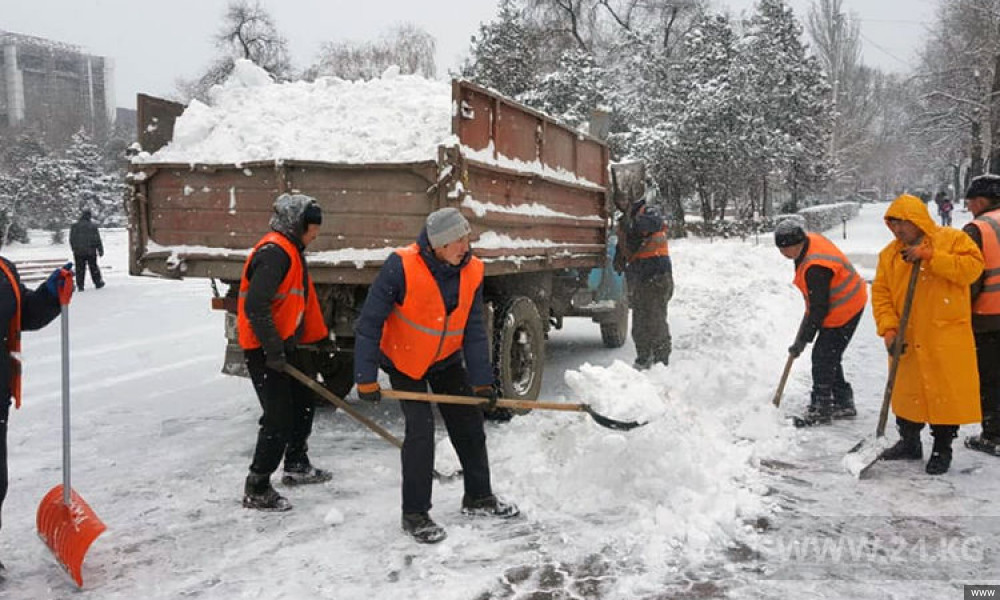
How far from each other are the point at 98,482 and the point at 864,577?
13.4ft

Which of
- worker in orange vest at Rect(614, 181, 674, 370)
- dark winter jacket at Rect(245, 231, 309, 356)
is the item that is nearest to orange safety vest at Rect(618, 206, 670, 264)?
worker in orange vest at Rect(614, 181, 674, 370)

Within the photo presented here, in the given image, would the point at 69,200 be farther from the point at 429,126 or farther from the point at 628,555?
the point at 628,555

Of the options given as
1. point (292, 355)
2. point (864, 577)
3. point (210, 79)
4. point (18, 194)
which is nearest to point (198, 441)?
point (292, 355)

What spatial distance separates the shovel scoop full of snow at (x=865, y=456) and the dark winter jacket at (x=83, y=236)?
1504cm

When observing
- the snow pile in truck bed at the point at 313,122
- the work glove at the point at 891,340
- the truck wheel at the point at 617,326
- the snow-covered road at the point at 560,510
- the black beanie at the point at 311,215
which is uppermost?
the snow pile in truck bed at the point at 313,122

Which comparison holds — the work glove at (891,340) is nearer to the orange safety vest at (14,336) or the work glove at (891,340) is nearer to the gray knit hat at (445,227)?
the gray knit hat at (445,227)

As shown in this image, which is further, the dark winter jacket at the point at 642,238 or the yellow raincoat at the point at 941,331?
the dark winter jacket at the point at 642,238

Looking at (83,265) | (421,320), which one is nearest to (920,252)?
(421,320)

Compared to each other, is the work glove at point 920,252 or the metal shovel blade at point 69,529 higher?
the work glove at point 920,252

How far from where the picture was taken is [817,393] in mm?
5383

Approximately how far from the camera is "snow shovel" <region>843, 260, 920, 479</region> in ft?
13.7

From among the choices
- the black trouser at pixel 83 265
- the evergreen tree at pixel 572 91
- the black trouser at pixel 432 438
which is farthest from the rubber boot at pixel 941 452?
the evergreen tree at pixel 572 91

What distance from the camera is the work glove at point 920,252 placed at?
403cm

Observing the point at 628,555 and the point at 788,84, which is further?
the point at 788,84
